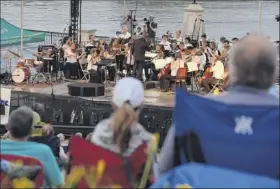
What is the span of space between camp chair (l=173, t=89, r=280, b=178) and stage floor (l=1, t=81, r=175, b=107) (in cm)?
1424

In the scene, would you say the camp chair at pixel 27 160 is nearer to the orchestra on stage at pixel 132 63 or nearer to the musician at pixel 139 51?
the orchestra on stage at pixel 132 63

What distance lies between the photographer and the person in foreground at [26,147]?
12.4ft

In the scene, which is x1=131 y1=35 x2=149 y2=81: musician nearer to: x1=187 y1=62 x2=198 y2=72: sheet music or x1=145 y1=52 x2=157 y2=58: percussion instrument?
x1=145 y1=52 x2=157 y2=58: percussion instrument

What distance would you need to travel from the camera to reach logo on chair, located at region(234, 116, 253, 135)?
2908mm

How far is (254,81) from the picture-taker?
298 cm

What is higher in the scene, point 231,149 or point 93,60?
point 231,149

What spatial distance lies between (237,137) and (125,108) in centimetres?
63

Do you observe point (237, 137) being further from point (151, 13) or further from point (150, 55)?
point (151, 13)

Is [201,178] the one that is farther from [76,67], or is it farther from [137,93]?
[76,67]

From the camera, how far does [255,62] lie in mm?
2934

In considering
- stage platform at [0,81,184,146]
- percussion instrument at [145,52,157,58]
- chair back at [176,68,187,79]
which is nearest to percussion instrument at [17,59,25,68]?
stage platform at [0,81,184,146]

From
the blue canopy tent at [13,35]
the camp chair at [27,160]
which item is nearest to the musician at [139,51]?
the blue canopy tent at [13,35]

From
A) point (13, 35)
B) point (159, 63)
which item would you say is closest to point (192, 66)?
point (159, 63)

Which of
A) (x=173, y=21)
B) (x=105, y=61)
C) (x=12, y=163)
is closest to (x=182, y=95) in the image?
(x=12, y=163)
